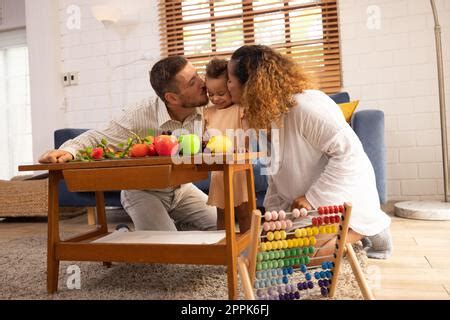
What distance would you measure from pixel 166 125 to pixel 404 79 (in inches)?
87.6

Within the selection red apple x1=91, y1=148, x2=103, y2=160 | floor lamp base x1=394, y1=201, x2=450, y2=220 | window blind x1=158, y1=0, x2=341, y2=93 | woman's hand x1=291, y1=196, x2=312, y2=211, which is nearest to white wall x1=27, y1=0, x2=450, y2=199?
window blind x1=158, y1=0, x2=341, y2=93

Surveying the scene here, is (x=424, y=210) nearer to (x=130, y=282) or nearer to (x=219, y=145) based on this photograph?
(x=219, y=145)

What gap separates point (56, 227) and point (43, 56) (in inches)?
123

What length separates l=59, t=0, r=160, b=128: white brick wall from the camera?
12.4ft

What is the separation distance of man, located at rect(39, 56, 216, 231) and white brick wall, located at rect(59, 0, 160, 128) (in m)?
2.06

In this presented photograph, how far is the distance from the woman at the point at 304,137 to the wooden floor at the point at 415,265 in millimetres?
167

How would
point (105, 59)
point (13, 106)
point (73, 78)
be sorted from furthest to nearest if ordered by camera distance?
point (13, 106) < point (73, 78) < point (105, 59)

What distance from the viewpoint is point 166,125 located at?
5.87 ft

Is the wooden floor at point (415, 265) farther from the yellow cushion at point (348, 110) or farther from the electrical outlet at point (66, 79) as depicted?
the electrical outlet at point (66, 79)

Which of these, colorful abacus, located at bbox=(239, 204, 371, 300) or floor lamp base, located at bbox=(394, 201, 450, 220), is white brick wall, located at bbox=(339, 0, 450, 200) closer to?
floor lamp base, located at bbox=(394, 201, 450, 220)

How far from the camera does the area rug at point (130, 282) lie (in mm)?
1341

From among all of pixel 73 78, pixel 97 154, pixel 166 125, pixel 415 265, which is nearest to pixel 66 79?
pixel 73 78
